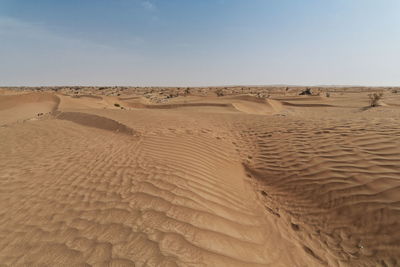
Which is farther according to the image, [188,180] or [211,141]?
[211,141]

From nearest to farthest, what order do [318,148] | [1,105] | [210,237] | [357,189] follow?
[210,237], [357,189], [318,148], [1,105]

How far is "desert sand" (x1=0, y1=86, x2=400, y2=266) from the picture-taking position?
2445 mm

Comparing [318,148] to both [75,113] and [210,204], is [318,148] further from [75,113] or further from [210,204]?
[75,113]

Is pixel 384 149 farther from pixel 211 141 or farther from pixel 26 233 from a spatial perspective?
pixel 26 233

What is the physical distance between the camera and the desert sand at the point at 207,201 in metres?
2.45

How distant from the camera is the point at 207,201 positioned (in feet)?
10.7

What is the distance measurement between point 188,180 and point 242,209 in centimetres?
100

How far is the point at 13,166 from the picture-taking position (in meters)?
5.05

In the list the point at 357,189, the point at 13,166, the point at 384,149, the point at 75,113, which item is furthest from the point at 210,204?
the point at 75,113

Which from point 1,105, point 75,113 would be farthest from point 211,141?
point 1,105

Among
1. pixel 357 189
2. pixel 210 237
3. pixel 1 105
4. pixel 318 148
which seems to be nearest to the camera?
pixel 210 237

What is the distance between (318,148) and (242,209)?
2.78 metres

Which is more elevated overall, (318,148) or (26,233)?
(318,148)

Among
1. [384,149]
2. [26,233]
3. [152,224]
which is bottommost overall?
[26,233]
